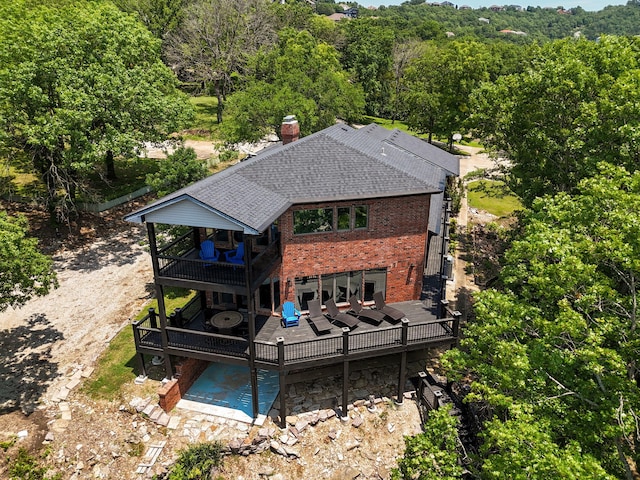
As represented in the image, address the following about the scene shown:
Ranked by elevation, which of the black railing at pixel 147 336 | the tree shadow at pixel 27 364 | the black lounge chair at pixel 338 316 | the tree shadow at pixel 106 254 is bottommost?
the tree shadow at pixel 27 364

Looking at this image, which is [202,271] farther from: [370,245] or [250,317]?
[370,245]

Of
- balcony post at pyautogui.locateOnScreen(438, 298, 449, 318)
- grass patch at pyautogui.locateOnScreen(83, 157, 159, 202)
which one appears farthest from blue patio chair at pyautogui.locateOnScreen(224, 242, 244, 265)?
grass patch at pyautogui.locateOnScreen(83, 157, 159, 202)

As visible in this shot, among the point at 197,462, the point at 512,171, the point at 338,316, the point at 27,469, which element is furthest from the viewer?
the point at 512,171

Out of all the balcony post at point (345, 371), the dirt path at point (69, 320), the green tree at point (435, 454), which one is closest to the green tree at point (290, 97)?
the dirt path at point (69, 320)

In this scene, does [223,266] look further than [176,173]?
No

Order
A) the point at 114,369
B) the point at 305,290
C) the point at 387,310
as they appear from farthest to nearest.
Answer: the point at 114,369
the point at 305,290
the point at 387,310

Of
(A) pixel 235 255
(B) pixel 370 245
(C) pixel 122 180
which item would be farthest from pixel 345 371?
(C) pixel 122 180

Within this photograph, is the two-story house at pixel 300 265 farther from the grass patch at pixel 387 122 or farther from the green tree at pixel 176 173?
the grass patch at pixel 387 122

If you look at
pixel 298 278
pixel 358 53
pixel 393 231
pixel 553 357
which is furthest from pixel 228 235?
pixel 358 53
